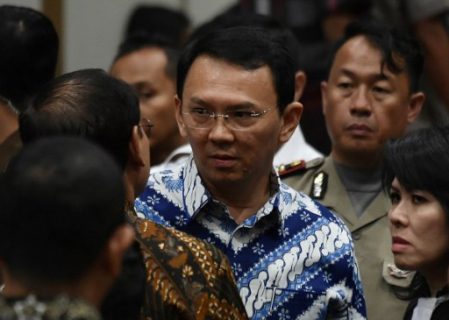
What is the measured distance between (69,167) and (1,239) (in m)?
0.23

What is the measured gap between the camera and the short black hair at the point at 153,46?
6465 mm

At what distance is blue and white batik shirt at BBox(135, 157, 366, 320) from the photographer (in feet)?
13.7

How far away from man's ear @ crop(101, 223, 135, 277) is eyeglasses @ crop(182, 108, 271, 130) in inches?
56.0

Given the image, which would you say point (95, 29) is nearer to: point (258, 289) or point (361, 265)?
point (361, 265)

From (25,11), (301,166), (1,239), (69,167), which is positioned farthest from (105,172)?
(301,166)

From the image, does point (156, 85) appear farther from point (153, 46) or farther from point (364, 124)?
point (364, 124)

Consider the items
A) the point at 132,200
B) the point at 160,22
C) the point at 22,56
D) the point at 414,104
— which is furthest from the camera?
the point at 160,22

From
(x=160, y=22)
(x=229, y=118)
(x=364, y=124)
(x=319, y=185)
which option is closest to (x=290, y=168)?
(x=319, y=185)

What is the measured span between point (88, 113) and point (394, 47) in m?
2.34

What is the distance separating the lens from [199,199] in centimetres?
429

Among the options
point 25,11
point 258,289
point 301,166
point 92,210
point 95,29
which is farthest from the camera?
point 95,29

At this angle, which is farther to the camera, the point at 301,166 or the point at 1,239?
the point at 301,166

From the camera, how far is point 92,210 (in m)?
2.85

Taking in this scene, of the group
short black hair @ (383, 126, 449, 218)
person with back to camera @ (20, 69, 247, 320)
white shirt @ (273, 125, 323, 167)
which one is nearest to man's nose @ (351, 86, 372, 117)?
white shirt @ (273, 125, 323, 167)
